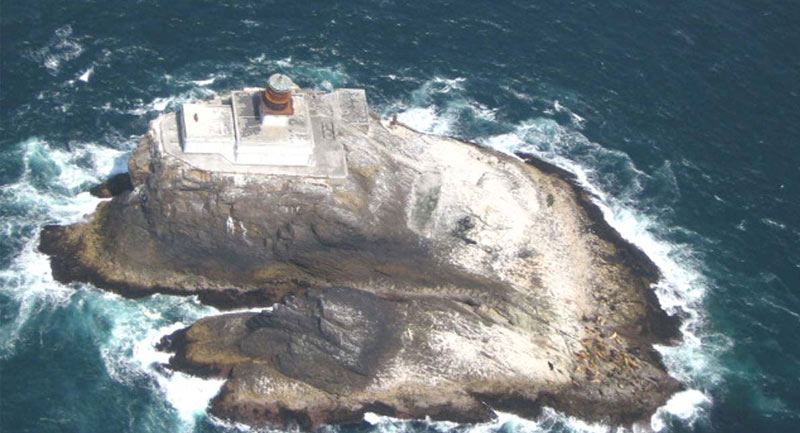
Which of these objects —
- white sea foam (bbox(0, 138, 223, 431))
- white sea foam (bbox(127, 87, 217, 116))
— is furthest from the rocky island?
white sea foam (bbox(127, 87, 217, 116))

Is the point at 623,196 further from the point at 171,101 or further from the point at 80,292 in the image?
the point at 80,292

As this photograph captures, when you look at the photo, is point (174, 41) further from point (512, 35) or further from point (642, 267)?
point (642, 267)

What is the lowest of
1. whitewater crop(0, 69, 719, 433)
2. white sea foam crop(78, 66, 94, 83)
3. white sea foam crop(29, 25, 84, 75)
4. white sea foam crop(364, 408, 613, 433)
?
white sea foam crop(364, 408, 613, 433)

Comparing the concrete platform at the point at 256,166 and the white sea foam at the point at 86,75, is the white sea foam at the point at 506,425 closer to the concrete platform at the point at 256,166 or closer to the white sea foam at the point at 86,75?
the concrete platform at the point at 256,166

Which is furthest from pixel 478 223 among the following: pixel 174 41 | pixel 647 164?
pixel 174 41

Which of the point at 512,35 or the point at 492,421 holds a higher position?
the point at 512,35

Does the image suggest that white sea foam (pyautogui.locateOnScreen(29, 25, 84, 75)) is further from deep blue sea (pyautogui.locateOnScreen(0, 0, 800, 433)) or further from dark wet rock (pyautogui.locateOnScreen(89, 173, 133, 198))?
dark wet rock (pyautogui.locateOnScreen(89, 173, 133, 198))

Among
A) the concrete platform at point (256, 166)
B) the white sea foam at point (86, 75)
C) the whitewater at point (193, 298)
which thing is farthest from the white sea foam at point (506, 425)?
the white sea foam at point (86, 75)
